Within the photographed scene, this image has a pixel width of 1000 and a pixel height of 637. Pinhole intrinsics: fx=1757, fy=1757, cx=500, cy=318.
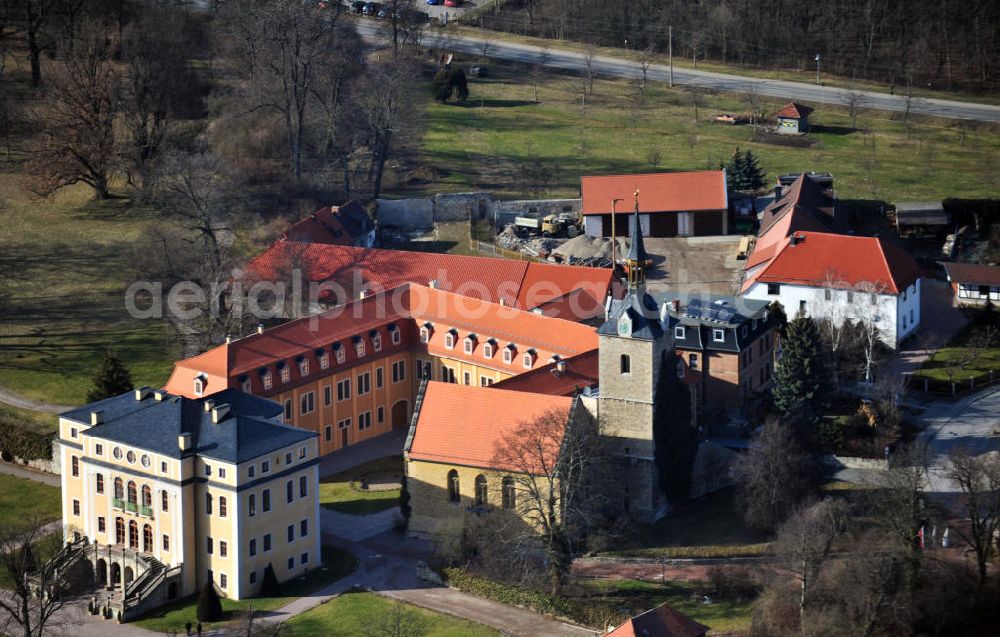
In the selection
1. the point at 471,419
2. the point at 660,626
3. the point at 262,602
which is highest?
the point at 471,419

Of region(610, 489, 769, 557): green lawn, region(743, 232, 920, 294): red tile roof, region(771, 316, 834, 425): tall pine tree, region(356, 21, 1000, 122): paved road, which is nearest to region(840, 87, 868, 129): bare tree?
region(356, 21, 1000, 122): paved road

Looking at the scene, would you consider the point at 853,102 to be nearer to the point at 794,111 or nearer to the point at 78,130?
the point at 794,111

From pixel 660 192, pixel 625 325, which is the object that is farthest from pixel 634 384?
→ pixel 660 192

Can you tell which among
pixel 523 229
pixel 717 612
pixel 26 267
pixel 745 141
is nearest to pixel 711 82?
pixel 745 141

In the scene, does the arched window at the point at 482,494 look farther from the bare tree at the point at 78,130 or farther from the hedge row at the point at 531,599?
the bare tree at the point at 78,130

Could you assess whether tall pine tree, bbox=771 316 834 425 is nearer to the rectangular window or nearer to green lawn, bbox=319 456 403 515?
green lawn, bbox=319 456 403 515
